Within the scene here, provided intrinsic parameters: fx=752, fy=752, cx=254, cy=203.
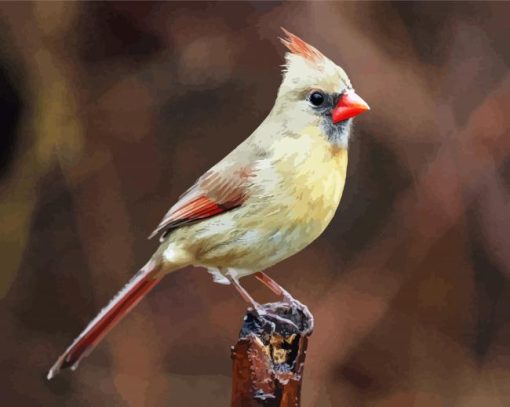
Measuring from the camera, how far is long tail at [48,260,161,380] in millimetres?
1399

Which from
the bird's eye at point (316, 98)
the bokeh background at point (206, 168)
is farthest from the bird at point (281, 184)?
the bokeh background at point (206, 168)

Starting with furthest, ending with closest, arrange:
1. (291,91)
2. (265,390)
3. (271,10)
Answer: (271,10) → (291,91) → (265,390)

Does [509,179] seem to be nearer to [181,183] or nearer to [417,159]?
[417,159]

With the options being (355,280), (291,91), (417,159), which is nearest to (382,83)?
(417,159)

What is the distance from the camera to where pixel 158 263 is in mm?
1376

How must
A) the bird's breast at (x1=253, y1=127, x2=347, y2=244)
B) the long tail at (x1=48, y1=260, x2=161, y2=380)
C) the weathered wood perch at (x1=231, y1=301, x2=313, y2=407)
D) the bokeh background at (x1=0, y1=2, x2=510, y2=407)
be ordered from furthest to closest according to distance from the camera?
1. the bokeh background at (x1=0, y1=2, x2=510, y2=407)
2. the long tail at (x1=48, y1=260, x2=161, y2=380)
3. the bird's breast at (x1=253, y1=127, x2=347, y2=244)
4. the weathered wood perch at (x1=231, y1=301, x2=313, y2=407)

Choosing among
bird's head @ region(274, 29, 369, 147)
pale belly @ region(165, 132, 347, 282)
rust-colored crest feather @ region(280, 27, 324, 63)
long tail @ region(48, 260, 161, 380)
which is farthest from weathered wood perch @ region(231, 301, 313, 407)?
rust-colored crest feather @ region(280, 27, 324, 63)

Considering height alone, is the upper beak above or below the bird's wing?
above

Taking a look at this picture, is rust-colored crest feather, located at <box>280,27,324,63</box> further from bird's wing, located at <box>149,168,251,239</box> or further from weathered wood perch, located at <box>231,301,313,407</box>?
weathered wood perch, located at <box>231,301,313,407</box>

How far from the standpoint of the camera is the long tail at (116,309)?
140cm

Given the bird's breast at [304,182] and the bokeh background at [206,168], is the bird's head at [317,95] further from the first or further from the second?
the bokeh background at [206,168]

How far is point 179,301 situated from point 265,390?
78 centimetres

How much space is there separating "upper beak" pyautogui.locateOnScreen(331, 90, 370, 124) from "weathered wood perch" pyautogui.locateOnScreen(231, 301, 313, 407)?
0.36 m

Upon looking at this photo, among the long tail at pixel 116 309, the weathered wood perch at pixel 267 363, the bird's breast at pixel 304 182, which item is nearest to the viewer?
the weathered wood perch at pixel 267 363
